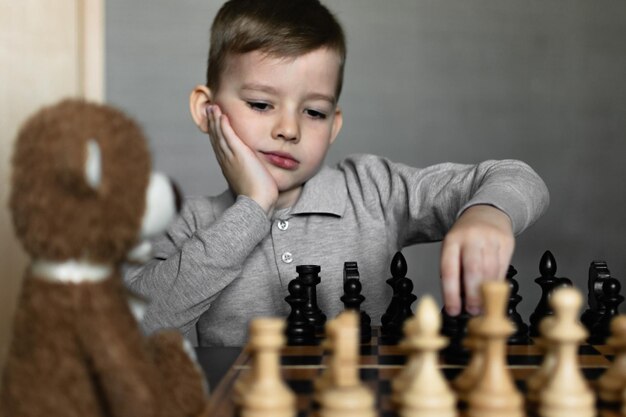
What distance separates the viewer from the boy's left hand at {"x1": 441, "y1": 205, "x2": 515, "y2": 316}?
37.1 inches

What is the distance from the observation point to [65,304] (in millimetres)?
626

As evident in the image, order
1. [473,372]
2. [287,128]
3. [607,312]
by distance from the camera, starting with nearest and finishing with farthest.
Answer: [473,372], [607,312], [287,128]

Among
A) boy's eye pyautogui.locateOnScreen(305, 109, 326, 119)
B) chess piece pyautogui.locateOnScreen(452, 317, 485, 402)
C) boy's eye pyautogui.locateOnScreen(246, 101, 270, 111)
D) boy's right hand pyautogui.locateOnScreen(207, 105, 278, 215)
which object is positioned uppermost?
boy's eye pyautogui.locateOnScreen(246, 101, 270, 111)

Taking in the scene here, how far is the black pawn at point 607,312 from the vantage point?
3.75 feet

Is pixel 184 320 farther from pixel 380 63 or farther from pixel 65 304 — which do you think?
pixel 380 63

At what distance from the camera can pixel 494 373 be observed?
742 mm

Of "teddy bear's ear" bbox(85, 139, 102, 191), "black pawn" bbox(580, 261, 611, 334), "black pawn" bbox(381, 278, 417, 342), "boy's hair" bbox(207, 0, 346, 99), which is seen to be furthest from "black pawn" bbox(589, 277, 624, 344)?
"teddy bear's ear" bbox(85, 139, 102, 191)

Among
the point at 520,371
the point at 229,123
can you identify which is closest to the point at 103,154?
the point at 520,371

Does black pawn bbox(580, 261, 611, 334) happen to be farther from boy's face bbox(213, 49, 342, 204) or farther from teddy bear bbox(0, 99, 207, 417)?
teddy bear bbox(0, 99, 207, 417)

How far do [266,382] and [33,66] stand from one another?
0.76 meters

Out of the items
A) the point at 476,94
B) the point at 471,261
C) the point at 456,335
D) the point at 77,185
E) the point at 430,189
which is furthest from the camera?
the point at 476,94

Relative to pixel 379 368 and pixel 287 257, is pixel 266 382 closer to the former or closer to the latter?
pixel 379 368

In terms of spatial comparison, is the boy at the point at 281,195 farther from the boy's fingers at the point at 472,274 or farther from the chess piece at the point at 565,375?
the chess piece at the point at 565,375

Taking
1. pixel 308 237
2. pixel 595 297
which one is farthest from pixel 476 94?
pixel 595 297
